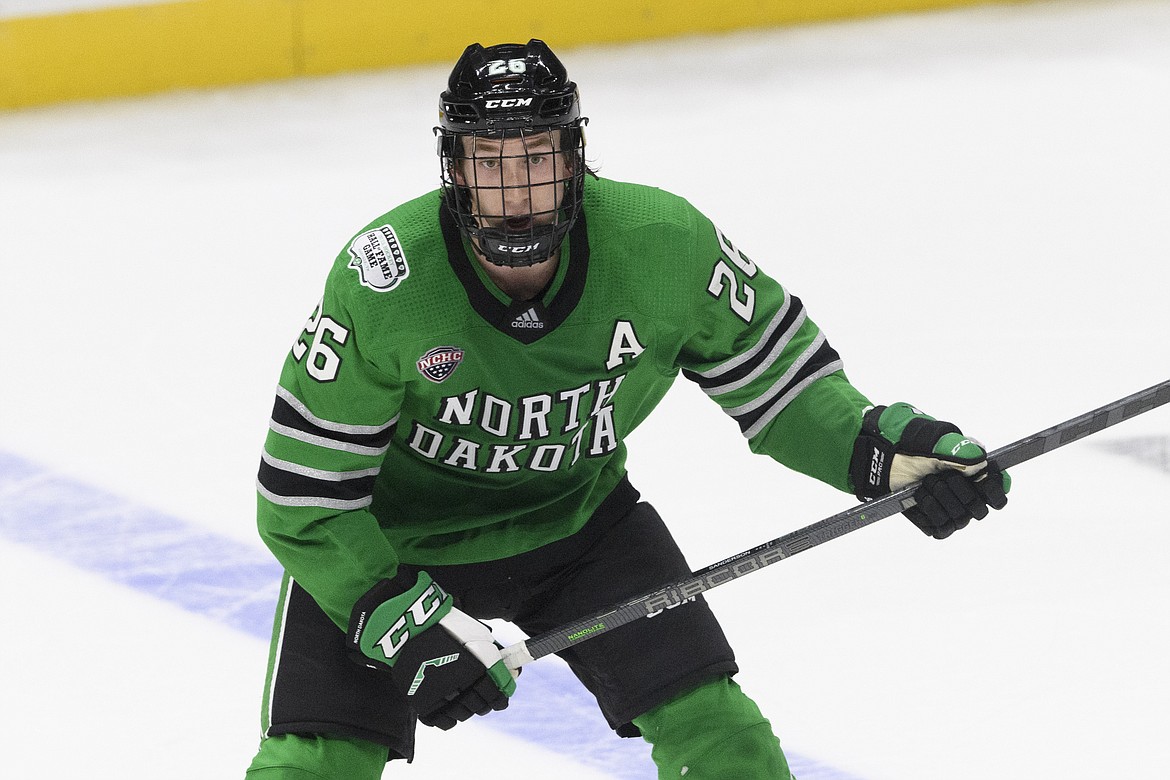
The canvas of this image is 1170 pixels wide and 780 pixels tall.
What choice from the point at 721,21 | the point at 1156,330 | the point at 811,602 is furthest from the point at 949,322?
the point at 721,21

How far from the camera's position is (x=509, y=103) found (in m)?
2.15

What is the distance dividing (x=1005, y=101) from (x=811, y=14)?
991mm

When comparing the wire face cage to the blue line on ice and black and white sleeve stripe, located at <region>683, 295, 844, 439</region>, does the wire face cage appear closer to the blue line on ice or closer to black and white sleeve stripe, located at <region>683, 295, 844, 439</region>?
black and white sleeve stripe, located at <region>683, 295, 844, 439</region>

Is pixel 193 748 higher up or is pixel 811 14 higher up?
pixel 811 14

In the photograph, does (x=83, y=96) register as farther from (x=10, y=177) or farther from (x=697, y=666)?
(x=697, y=666)

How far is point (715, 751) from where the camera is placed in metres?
2.25

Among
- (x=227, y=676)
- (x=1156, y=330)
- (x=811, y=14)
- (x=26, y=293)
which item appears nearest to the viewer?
(x=227, y=676)

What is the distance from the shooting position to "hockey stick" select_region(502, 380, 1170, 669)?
2.31m

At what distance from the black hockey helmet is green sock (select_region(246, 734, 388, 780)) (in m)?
0.66

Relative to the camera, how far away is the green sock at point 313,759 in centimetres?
217

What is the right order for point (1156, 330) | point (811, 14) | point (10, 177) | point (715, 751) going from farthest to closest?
point (811, 14) < point (10, 177) < point (1156, 330) < point (715, 751)

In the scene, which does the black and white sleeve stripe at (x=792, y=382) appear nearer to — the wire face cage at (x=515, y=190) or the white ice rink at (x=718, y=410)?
the wire face cage at (x=515, y=190)

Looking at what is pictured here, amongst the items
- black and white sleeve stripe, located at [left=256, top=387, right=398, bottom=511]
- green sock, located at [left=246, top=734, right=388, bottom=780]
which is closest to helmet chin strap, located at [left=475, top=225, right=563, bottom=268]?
black and white sleeve stripe, located at [left=256, top=387, right=398, bottom=511]

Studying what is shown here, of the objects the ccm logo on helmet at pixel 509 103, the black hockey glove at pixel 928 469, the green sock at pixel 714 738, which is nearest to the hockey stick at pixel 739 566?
the black hockey glove at pixel 928 469
